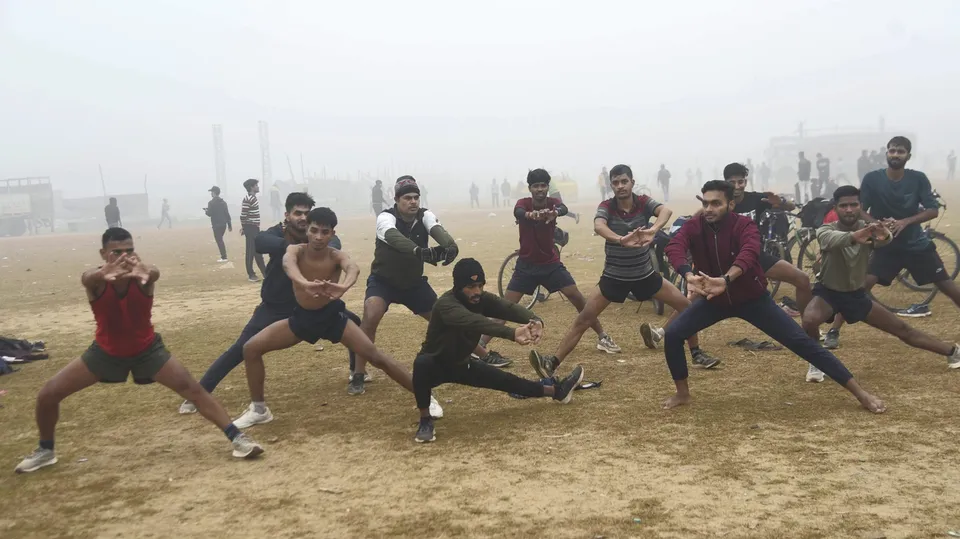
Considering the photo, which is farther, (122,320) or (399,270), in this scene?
(399,270)

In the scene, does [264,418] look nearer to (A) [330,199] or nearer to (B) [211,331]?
(B) [211,331]

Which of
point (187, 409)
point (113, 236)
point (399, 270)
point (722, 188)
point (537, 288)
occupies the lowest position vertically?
point (187, 409)

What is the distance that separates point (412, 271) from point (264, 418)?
1795 millimetres

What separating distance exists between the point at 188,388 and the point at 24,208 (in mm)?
58972

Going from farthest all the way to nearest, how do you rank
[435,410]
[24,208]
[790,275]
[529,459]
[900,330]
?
[24,208], [790,275], [900,330], [435,410], [529,459]

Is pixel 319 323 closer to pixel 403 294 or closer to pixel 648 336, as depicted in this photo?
pixel 403 294

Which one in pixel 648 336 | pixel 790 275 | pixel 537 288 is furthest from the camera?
pixel 537 288

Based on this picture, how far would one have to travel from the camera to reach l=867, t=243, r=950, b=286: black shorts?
23.8 feet

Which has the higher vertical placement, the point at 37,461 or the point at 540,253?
the point at 540,253

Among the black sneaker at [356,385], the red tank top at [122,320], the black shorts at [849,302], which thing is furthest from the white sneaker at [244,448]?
the black shorts at [849,302]

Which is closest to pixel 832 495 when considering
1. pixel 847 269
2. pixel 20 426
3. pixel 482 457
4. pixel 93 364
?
pixel 482 457

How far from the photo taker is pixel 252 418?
19.1ft

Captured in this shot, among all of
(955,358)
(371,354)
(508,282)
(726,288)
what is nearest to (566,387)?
(726,288)

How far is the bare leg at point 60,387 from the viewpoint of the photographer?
4828 millimetres
